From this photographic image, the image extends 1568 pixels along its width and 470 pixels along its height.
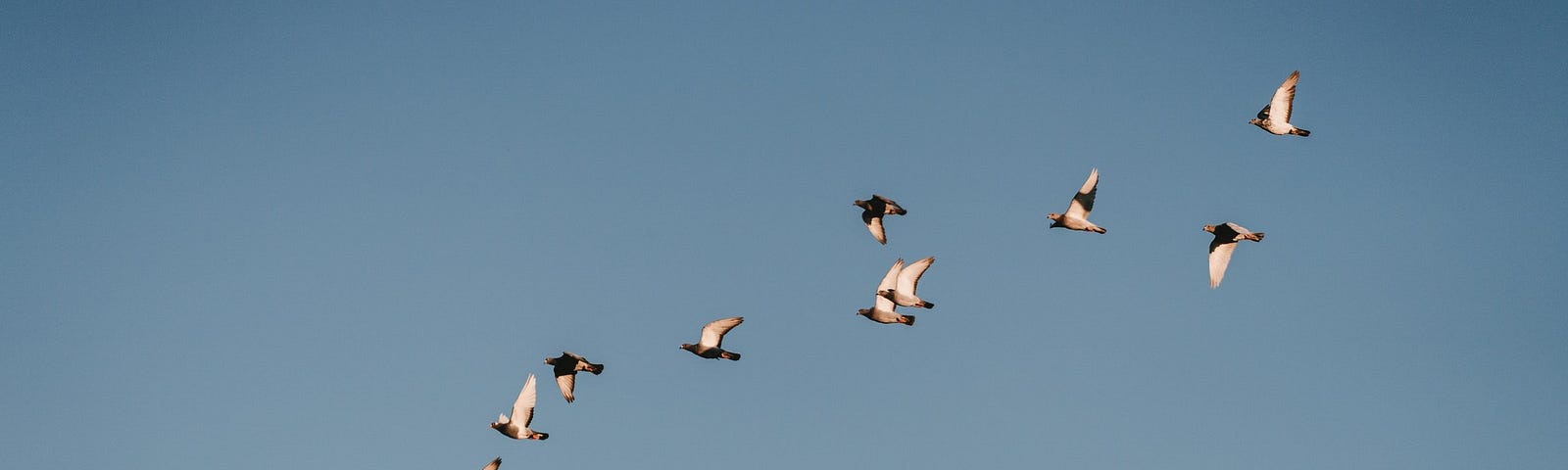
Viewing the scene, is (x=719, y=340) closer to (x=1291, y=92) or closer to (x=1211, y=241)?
(x=1211, y=241)

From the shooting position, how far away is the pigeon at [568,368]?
5438 centimetres

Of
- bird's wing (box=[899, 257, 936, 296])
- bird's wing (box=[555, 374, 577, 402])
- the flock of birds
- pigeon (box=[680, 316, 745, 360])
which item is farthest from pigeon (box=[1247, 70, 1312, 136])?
bird's wing (box=[555, 374, 577, 402])

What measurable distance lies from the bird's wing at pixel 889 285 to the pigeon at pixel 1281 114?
1314cm

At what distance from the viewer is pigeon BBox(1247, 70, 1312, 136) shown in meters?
52.6

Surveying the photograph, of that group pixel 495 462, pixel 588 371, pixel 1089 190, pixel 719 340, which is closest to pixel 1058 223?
pixel 1089 190

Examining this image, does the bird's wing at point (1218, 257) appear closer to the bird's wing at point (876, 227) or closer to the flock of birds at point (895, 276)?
the flock of birds at point (895, 276)

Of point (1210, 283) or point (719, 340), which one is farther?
point (719, 340)

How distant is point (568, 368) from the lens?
5506 centimetres

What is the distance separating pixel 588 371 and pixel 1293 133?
83.9 feet

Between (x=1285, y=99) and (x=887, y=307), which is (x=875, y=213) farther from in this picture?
(x=1285, y=99)

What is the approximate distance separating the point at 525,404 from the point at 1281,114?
1127 inches

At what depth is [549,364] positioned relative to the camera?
5509 cm

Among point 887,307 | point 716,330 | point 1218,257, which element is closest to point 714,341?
point 716,330

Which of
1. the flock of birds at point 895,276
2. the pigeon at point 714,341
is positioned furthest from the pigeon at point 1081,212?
the pigeon at point 714,341
